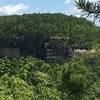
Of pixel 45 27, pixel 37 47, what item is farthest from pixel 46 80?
pixel 45 27

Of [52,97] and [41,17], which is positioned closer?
[52,97]

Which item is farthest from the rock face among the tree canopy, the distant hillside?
the tree canopy

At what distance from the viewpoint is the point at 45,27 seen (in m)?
87.0

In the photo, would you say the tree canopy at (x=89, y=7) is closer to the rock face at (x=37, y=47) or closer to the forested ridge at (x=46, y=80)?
the forested ridge at (x=46, y=80)

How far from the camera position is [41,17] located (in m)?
96.2

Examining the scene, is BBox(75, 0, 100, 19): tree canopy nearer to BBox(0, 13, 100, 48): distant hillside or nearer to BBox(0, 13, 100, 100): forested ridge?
BBox(0, 13, 100, 100): forested ridge

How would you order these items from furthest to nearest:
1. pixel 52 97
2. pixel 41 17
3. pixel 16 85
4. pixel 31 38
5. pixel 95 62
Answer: pixel 41 17 < pixel 31 38 < pixel 95 62 < pixel 52 97 < pixel 16 85

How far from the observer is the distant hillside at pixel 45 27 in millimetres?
80375

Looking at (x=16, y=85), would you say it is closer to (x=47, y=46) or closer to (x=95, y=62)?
(x=95, y=62)

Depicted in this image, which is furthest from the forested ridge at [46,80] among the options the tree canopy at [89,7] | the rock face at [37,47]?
the rock face at [37,47]

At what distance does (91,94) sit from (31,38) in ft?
215

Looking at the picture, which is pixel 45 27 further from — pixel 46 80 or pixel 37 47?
pixel 46 80

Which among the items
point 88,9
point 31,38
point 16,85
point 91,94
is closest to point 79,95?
point 91,94

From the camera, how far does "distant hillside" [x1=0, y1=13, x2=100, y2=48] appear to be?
80375 millimetres
